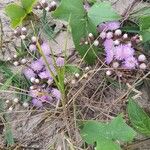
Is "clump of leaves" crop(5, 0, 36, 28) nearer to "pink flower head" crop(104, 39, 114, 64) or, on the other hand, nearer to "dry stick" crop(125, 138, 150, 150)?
"pink flower head" crop(104, 39, 114, 64)

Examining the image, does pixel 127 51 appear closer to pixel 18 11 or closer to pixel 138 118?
pixel 138 118

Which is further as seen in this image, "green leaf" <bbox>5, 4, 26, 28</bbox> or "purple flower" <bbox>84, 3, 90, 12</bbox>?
"purple flower" <bbox>84, 3, 90, 12</bbox>

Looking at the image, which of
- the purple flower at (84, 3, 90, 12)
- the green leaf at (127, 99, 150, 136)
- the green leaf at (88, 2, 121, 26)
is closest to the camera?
the green leaf at (127, 99, 150, 136)

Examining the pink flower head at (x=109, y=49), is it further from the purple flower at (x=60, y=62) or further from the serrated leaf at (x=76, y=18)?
the purple flower at (x=60, y=62)

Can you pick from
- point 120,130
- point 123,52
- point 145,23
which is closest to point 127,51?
point 123,52

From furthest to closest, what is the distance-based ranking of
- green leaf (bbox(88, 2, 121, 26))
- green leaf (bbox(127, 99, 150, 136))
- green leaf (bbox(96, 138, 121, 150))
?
1. green leaf (bbox(88, 2, 121, 26))
2. green leaf (bbox(127, 99, 150, 136))
3. green leaf (bbox(96, 138, 121, 150))

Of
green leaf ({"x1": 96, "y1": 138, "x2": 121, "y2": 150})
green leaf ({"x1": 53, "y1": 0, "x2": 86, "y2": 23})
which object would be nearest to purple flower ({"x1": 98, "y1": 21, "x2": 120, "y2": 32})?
green leaf ({"x1": 53, "y1": 0, "x2": 86, "y2": 23})
